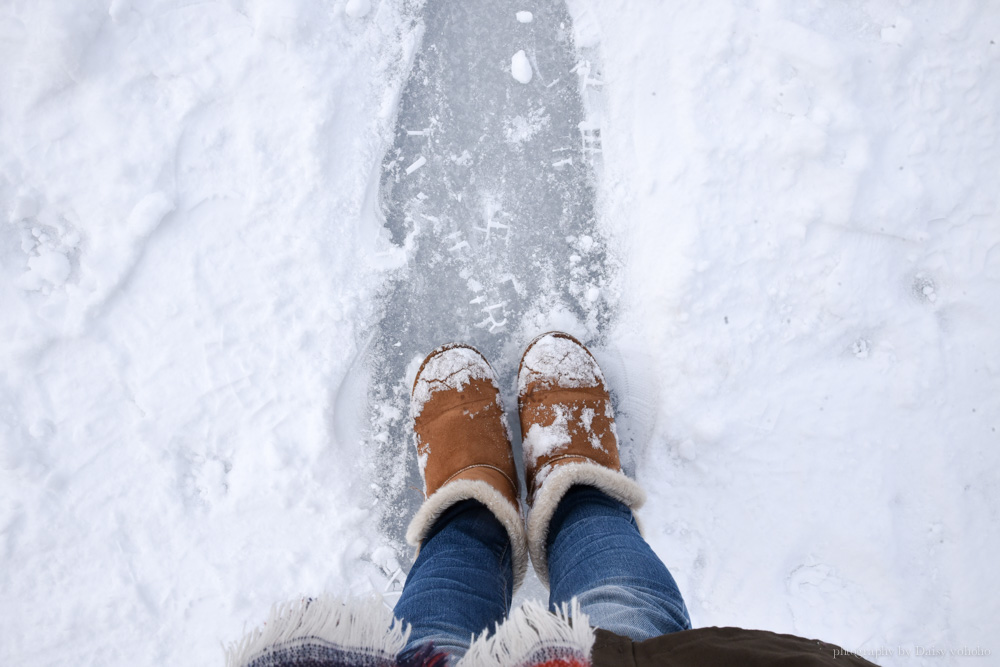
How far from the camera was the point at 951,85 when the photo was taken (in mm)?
A: 1314

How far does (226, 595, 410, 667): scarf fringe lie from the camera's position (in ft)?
2.48

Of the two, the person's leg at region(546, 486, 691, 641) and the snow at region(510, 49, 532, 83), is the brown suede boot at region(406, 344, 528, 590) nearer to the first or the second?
the person's leg at region(546, 486, 691, 641)

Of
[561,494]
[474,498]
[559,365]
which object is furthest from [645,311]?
[474,498]

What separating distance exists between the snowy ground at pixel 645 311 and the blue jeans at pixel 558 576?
0.32 metres

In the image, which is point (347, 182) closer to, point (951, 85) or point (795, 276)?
point (795, 276)

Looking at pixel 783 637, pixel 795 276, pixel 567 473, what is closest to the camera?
pixel 783 637

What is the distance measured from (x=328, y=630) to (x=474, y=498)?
1.67ft

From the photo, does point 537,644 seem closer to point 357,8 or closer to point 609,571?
point 609,571

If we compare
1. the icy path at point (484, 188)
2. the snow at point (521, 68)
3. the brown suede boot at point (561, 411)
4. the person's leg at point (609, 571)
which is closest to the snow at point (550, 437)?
the brown suede boot at point (561, 411)

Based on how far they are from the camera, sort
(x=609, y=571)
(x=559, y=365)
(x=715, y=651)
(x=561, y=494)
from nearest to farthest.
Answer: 1. (x=715, y=651)
2. (x=609, y=571)
3. (x=561, y=494)
4. (x=559, y=365)

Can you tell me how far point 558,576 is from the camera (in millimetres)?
1154

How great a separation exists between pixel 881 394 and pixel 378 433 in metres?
1.27

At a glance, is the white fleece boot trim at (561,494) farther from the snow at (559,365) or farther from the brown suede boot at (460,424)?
the snow at (559,365)

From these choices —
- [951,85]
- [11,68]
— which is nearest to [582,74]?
[951,85]
